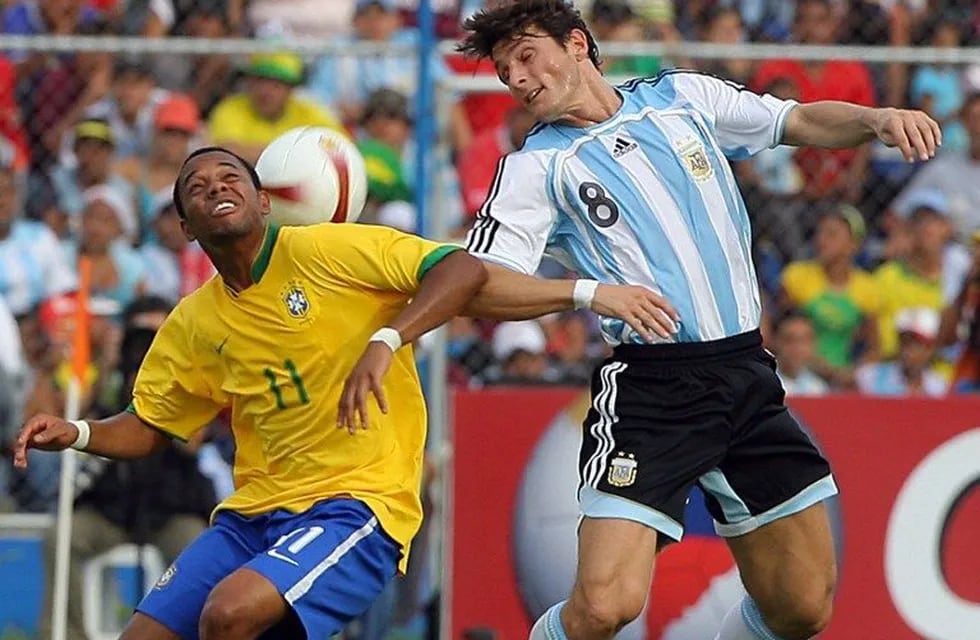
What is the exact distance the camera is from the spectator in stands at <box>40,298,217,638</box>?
30.6 feet

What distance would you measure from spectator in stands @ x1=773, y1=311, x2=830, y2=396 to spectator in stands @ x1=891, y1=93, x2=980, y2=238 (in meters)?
1.27

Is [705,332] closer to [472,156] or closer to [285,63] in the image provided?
[472,156]

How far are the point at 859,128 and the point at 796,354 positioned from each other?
4.12 metres

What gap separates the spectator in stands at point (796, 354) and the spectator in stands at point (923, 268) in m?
0.70

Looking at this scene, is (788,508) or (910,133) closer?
(910,133)

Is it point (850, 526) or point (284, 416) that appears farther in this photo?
point (850, 526)

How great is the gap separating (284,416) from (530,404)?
2370mm

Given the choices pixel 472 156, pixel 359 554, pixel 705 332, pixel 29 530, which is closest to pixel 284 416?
pixel 359 554

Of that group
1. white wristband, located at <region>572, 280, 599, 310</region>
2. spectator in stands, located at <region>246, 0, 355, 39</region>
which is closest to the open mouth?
white wristband, located at <region>572, 280, 599, 310</region>

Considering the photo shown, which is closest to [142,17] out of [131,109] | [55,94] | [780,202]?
[131,109]

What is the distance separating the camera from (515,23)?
20.7 ft

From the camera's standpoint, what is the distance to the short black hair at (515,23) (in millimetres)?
6324

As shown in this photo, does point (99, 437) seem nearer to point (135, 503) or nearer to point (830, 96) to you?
point (135, 503)

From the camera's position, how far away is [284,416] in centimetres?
630
